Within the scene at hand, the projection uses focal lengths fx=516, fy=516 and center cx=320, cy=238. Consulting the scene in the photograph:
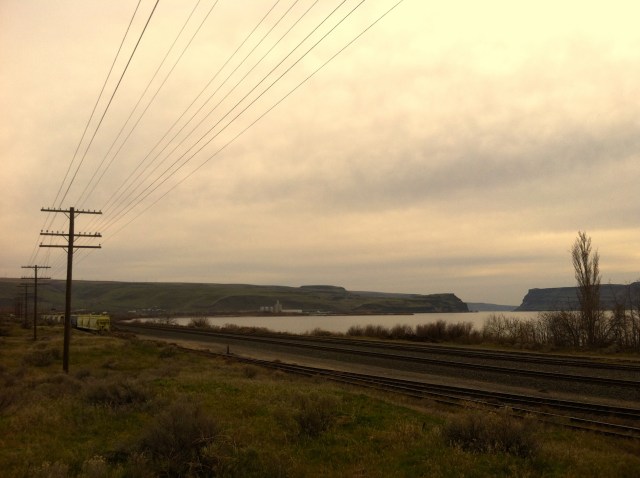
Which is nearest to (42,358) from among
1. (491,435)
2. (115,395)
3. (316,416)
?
(115,395)

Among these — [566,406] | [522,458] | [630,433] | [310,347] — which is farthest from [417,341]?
[522,458]

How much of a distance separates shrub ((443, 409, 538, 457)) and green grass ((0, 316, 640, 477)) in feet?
0.12

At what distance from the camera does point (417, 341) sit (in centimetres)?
5231

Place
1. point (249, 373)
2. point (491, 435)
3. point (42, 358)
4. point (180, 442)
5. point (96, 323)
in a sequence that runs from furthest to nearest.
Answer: point (96, 323)
point (42, 358)
point (249, 373)
point (491, 435)
point (180, 442)

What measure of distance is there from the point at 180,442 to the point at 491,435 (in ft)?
18.3

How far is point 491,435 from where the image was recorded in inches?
372

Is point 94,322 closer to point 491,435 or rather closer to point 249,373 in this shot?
point 249,373

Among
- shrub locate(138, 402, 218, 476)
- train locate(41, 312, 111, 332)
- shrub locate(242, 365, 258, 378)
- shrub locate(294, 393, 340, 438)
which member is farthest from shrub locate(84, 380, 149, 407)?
train locate(41, 312, 111, 332)

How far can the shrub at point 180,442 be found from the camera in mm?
8289

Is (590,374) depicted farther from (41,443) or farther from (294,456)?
(41,443)

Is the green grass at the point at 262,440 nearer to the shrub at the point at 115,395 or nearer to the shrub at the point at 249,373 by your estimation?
the shrub at the point at 115,395

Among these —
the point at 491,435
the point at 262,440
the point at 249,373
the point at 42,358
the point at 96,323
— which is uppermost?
the point at 491,435

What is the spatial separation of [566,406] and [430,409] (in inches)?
172

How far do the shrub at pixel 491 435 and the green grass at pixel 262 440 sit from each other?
0.12ft
